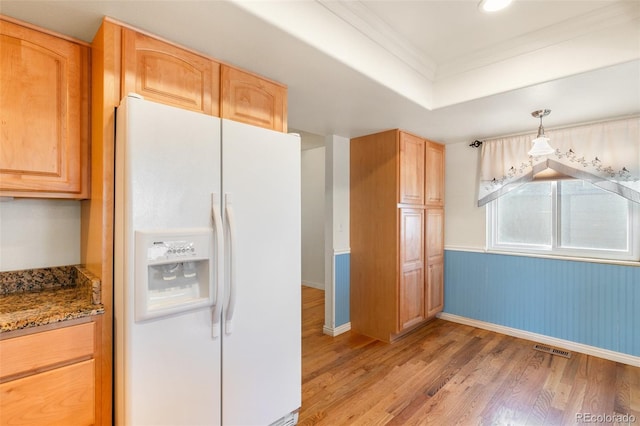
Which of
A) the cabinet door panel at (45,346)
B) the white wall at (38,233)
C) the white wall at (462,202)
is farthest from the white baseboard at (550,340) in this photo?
the white wall at (38,233)

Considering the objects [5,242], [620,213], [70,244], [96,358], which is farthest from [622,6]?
[5,242]

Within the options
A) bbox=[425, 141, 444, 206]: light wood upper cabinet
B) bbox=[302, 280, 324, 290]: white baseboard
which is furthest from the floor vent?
bbox=[302, 280, 324, 290]: white baseboard

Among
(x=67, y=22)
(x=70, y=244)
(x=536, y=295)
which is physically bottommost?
(x=536, y=295)

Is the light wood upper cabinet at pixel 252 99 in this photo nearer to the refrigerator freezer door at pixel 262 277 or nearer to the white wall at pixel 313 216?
the refrigerator freezer door at pixel 262 277

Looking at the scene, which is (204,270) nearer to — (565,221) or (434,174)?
(434,174)

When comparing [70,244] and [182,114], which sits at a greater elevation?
[182,114]

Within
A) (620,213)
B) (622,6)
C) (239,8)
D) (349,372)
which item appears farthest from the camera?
(620,213)

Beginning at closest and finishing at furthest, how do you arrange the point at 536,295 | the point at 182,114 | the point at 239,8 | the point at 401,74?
1. the point at 239,8
2. the point at 182,114
3. the point at 401,74
4. the point at 536,295

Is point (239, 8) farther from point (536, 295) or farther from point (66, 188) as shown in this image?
point (536, 295)

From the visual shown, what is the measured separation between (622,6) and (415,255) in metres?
2.33

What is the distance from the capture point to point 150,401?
1.31m

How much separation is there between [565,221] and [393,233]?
A: 172 cm

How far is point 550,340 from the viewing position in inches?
121

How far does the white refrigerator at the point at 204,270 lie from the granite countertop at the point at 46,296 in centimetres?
14
